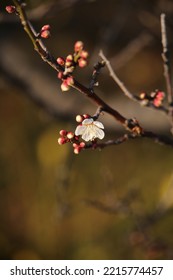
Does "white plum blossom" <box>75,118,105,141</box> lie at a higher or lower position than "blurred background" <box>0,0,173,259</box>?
lower

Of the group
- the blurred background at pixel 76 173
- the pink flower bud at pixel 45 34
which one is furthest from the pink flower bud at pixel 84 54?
the blurred background at pixel 76 173

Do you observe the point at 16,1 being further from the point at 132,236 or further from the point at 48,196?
the point at 48,196

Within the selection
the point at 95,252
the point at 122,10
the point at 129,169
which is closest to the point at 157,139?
the point at 122,10

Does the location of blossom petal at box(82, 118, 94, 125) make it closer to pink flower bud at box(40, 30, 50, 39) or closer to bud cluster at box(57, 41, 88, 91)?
bud cluster at box(57, 41, 88, 91)

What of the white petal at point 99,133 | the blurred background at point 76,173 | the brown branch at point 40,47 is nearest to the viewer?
the brown branch at point 40,47

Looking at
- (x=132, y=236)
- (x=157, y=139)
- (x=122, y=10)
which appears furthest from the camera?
(x=122, y=10)

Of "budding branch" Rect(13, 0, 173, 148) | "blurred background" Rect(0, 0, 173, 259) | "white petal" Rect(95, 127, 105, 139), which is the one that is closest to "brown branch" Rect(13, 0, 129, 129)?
"budding branch" Rect(13, 0, 173, 148)

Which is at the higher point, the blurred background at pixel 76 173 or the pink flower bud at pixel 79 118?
the blurred background at pixel 76 173

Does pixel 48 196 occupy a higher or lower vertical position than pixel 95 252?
higher

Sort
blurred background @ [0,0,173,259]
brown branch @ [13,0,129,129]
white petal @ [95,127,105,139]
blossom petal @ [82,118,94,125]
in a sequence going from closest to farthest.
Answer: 1. brown branch @ [13,0,129,129]
2. blossom petal @ [82,118,94,125]
3. white petal @ [95,127,105,139]
4. blurred background @ [0,0,173,259]

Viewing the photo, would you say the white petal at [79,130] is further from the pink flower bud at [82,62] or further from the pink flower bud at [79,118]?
the pink flower bud at [82,62]
